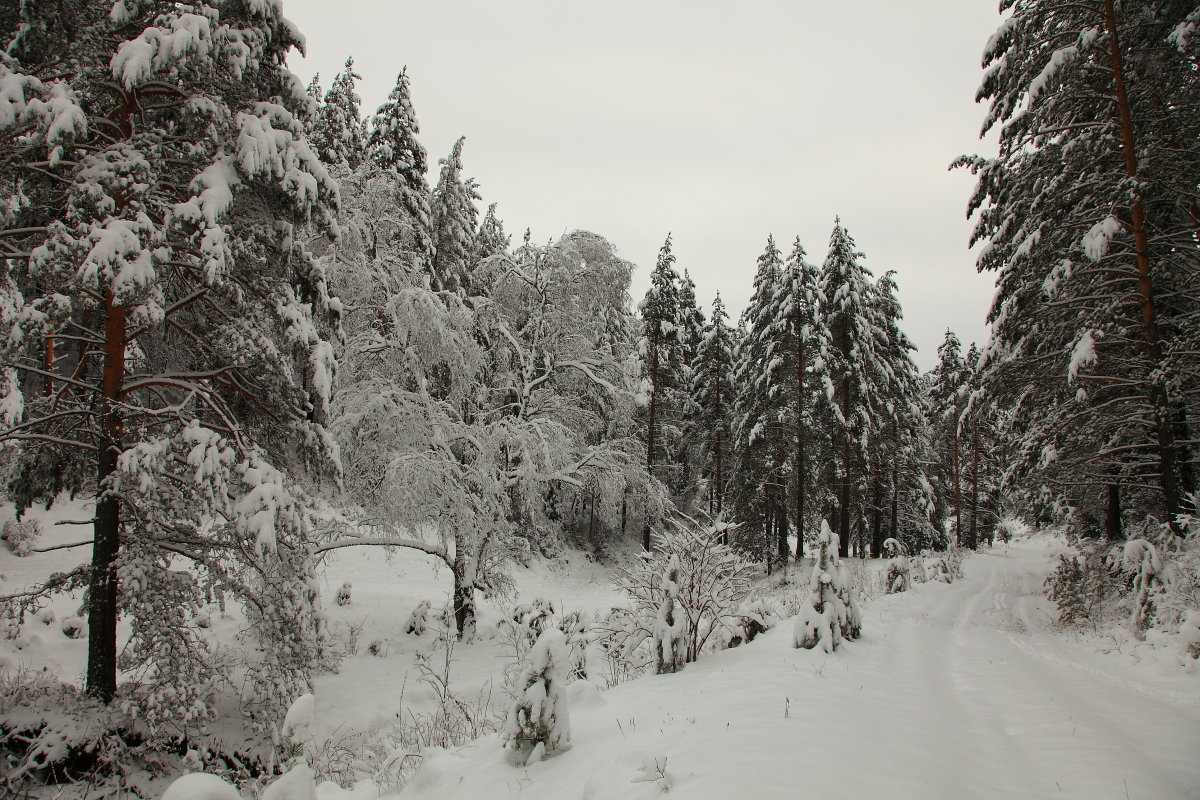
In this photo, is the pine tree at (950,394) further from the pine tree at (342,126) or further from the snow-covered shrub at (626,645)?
the pine tree at (342,126)

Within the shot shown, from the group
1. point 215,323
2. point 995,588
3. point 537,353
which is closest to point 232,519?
point 215,323

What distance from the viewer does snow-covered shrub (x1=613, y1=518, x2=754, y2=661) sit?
23.6ft

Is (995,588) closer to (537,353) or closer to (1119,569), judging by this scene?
(1119,569)

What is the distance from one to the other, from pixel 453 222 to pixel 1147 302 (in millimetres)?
23160

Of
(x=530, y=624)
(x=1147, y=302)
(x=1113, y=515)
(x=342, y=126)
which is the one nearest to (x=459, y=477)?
(x=530, y=624)

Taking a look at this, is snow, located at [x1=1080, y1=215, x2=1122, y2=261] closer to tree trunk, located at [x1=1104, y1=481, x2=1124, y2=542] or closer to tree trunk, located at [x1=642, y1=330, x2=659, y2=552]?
tree trunk, located at [x1=1104, y1=481, x2=1124, y2=542]

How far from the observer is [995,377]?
10.8 m

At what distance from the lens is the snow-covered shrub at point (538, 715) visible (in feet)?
14.3

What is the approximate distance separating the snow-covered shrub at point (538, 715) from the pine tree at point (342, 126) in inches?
852

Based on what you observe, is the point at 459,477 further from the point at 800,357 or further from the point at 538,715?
the point at 800,357

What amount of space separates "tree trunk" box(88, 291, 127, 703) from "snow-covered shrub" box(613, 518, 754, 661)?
5801 millimetres

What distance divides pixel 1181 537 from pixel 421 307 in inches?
518

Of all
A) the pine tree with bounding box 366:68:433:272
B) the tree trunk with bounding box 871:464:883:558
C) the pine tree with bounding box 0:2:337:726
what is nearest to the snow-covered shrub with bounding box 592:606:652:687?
the pine tree with bounding box 0:2:337:726

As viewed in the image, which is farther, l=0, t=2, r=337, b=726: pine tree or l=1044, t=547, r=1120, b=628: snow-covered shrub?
l=1044, t=547, r=1120, b=628: snow-covered shrub
